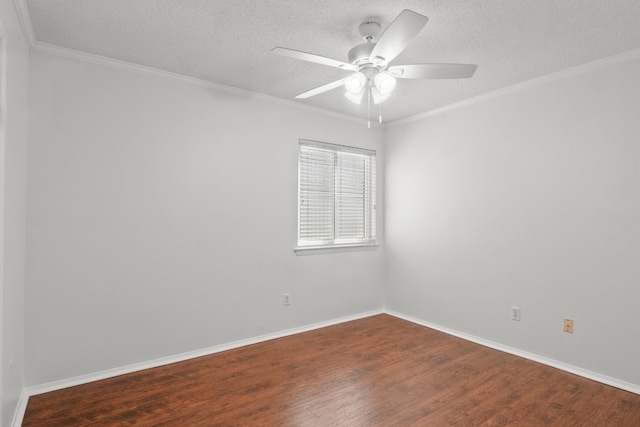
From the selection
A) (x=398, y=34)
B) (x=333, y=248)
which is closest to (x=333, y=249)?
(x=333, y=248)

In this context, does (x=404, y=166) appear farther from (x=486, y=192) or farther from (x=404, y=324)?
(x=404, y=324)

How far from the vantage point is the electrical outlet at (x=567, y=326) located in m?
2.97

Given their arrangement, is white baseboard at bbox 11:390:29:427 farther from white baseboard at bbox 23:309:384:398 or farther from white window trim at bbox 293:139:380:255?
white window trim at bbox 293:139:380:255

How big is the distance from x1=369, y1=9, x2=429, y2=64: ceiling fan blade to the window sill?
232cm

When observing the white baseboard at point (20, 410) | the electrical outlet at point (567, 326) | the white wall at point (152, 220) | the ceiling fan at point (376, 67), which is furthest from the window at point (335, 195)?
the white baseboard at point (20, 410)

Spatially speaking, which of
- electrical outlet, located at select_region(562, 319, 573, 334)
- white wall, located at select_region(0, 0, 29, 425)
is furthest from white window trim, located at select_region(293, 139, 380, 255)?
white wall, located at select_region(0, 0, 29, 425)

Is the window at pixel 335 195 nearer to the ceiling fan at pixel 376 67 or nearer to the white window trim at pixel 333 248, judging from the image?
the white window trim at pixel 333 248

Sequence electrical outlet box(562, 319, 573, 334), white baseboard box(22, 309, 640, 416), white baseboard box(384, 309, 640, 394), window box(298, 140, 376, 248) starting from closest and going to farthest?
white baseboard box(22, 309, 640, 416) < white baseboard box(384, 309, 640, 394) < electrical outlet box(562, 319, 573, 334) < window box(298, 140, 376, 248)

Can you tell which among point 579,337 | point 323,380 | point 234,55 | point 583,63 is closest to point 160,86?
point 234,55

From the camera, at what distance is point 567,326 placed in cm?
300

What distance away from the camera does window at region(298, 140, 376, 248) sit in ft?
13.3

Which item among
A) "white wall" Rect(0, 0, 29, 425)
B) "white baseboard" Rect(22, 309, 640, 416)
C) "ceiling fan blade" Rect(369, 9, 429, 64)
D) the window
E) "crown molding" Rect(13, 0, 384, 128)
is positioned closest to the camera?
"ceiling fan blade" Rect(369, 9, 429, 64)

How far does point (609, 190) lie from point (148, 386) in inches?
152

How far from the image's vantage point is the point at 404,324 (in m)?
4.20
